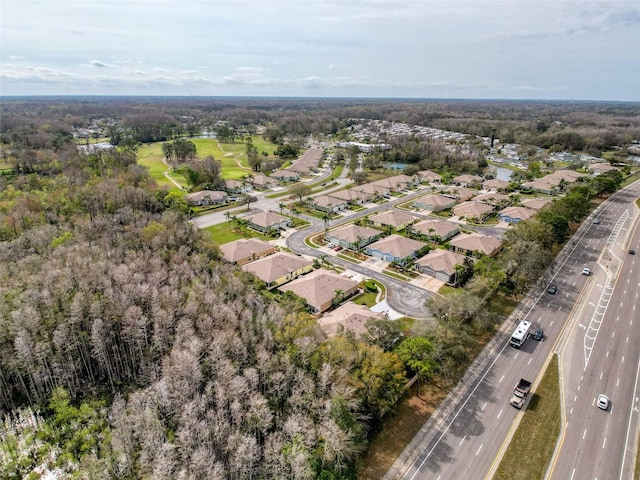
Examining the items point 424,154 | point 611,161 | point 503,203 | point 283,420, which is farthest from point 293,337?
point 611,161

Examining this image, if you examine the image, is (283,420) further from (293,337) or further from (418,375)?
(418,375)

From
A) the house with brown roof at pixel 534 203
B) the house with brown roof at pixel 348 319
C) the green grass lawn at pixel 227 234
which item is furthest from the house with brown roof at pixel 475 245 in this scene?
the green grass lawn at pixel 227 234

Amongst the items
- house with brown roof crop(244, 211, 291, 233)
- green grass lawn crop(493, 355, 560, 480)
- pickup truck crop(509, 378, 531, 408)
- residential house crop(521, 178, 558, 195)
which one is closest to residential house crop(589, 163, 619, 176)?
residential house crop(521, 178, 558, 195)

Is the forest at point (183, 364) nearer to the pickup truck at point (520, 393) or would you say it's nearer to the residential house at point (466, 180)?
the pickup truck at point (520, 393)

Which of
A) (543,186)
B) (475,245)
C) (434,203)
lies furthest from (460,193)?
(475,245)

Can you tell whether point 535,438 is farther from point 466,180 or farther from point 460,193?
point 466,180
